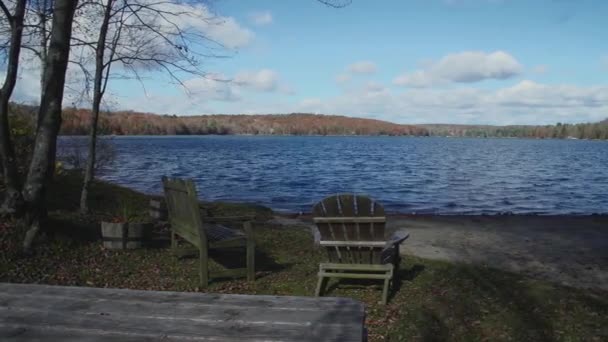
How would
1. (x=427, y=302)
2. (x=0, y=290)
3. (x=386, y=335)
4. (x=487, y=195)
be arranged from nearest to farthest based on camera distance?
(x=0, y=290) → (x=386, y=335) → (x=427, y=302) → (x=487, y=195)

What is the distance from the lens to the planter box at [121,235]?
8047 millimetres

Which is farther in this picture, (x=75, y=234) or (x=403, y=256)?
(x=403, y=256)

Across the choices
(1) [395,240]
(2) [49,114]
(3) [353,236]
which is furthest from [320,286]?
(2) [49,114]

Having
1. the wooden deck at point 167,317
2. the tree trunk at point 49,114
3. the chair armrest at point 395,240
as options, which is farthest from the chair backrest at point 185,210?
the wooden deck at point 167,317

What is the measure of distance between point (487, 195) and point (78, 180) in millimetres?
18439

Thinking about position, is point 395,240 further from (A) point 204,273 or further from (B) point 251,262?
(A) point 204,273

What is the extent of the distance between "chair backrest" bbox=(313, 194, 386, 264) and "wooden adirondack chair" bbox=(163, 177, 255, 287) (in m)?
1.05

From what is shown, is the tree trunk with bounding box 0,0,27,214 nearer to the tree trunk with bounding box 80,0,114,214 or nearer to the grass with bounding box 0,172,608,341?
the grass with bounding box 0,172,608,341

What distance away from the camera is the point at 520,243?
11.4 meters

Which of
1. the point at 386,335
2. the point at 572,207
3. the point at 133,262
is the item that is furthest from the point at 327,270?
the point at 572,207

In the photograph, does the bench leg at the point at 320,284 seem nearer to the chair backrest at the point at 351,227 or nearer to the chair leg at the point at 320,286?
the chair leg at the point at 320,286

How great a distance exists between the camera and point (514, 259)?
9.49m

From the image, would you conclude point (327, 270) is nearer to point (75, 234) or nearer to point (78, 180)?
point (75, 234)

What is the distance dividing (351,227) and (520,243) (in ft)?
20.4
